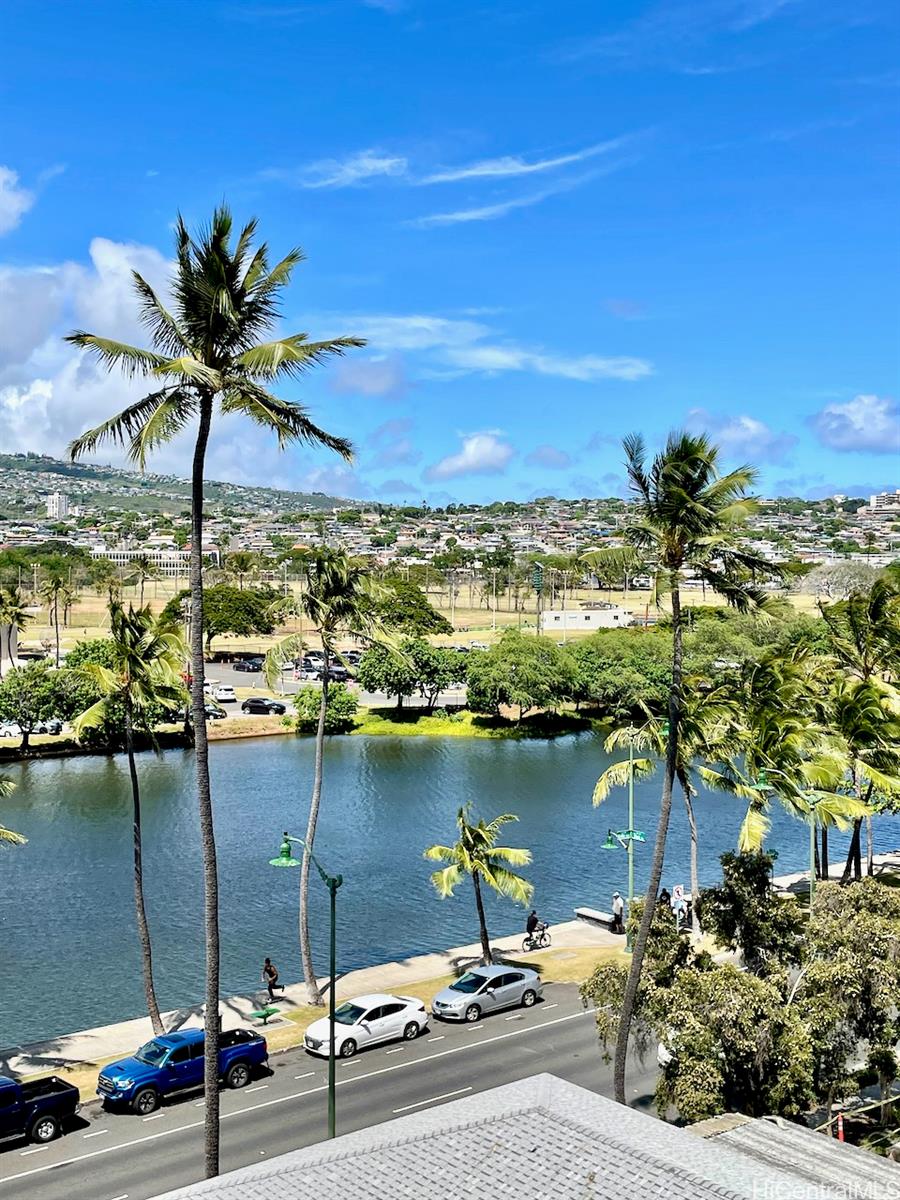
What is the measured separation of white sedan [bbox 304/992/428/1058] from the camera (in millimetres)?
29141

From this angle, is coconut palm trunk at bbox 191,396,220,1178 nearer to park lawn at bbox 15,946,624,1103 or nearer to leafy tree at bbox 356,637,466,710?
park lawn at bbox 15,946,624,1103

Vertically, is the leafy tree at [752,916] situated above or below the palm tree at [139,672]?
below

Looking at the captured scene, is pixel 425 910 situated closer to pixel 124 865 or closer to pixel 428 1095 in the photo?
pixel 124 865

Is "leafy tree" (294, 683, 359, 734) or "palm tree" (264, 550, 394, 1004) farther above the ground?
"palm tree" (264, 550, 394, 1004)

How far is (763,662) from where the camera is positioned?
1670 inches

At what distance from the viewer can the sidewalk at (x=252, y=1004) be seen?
1158 inches

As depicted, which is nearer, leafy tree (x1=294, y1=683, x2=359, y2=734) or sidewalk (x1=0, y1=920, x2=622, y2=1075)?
sidewalk (x1=0, y1=920, x2=622, y2=1075)

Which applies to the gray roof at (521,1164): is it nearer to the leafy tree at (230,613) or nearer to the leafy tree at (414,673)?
the leafy tree at (414,673)

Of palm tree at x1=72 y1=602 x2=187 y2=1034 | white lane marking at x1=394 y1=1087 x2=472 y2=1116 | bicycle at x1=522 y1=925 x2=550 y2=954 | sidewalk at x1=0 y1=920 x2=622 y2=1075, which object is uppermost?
palm tree at x1=72 y1=602 x2=187 y2=1034

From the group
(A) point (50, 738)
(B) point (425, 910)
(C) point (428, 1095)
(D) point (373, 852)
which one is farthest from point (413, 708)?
(C) point (428, 1095)

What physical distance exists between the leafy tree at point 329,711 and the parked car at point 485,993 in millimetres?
51183

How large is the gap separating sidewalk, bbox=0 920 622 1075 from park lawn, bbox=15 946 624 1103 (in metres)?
0.26

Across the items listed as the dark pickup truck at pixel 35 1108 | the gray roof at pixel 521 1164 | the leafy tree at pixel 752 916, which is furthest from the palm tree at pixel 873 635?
the gray roof at pixel 521 1164

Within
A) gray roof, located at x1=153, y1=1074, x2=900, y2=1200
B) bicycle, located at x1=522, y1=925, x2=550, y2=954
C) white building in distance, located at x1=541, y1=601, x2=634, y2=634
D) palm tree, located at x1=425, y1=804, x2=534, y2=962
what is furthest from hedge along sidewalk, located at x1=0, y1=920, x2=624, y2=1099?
white building in distance, located at x1=541, y1=601, x2=634, y2=634
